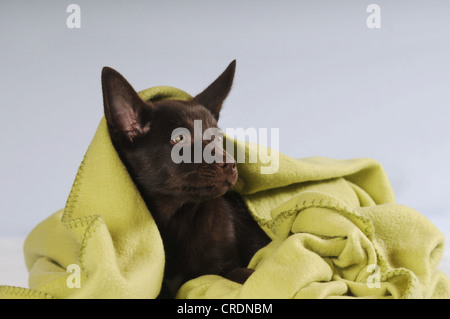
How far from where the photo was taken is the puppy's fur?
4.85 feet

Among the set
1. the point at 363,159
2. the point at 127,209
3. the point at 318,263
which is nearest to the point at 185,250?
the point at 127,209

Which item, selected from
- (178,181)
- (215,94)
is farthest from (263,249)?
(215,94)

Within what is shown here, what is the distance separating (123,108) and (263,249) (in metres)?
0.55

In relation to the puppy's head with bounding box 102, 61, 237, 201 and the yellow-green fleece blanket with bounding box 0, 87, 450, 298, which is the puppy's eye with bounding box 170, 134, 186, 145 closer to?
the puppy's head with bounding box 102, 61, 237, 201

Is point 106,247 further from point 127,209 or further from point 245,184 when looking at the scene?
point 245,184

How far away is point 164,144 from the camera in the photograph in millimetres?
1521

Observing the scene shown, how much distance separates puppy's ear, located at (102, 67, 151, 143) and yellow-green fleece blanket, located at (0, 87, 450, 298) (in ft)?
0.21

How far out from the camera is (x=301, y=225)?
1.44 metres

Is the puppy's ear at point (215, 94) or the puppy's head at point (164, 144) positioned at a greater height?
the puppy's ear at point (215, 94)

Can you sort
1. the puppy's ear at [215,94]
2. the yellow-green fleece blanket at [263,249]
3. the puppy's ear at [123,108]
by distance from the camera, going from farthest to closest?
1. the puppy's ear at [215,94]
2. the puppy's ear at [123,108]
3. the yellow-green fleece blanket at [263,249]

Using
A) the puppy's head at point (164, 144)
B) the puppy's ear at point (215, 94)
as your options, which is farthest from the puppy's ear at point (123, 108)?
the puppy's ear at point (215, 94)

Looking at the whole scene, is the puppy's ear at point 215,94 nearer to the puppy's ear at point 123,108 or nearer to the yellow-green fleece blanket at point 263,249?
the yellow-green fleece blanket at point 263,249

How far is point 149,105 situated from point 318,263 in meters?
0.66

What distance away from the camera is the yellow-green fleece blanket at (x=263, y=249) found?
1.27 m
